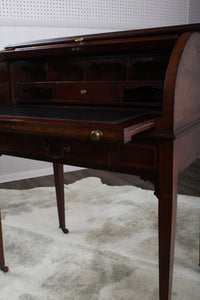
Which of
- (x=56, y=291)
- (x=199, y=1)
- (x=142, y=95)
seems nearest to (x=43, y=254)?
(x=56, y=291)

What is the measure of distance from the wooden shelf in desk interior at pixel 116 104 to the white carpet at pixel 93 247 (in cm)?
27

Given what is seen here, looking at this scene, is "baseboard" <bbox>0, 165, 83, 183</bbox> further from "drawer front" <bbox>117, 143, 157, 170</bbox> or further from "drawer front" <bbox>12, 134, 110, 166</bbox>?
"drawer front" <bbox>117, 143, 157, 170</bbox>

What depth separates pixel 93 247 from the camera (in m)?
1.96

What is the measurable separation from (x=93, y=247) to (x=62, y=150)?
0.94 m

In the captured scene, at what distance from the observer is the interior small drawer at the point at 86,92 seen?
1.51 meters

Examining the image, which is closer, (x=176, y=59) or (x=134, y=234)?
(x=176, y=59)

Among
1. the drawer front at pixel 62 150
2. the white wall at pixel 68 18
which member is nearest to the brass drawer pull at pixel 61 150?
the drawer front at pixel 62 150

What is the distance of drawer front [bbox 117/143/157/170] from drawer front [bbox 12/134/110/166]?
57 millimetres

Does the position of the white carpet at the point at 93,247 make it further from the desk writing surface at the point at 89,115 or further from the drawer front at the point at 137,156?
the desk writing surface at the point at 89,115

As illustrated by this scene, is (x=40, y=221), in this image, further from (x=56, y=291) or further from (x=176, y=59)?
(x=176, y=59)

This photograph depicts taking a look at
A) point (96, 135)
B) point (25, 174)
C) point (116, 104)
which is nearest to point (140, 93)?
point (116, 104)

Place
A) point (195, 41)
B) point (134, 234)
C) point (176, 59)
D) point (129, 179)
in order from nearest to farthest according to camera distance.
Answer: point (176, 59) < point (195, 41) < point (134, 234) < point (129, 179)

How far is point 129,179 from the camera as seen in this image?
10.8 feet

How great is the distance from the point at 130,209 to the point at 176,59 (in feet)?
5.37
